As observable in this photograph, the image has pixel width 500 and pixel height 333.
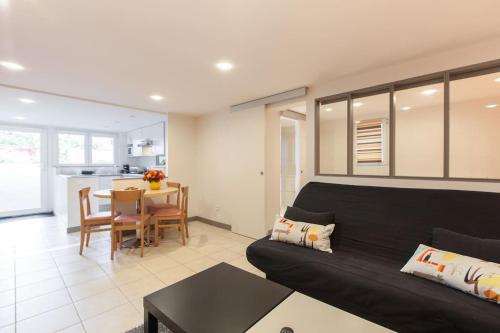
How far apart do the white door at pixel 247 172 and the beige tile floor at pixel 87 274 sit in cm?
30

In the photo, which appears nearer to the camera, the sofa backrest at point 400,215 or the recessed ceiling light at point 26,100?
the sofa backrest at point 400,215

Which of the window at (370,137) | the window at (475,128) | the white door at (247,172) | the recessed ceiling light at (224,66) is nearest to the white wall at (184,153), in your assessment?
the white door at (247,172)

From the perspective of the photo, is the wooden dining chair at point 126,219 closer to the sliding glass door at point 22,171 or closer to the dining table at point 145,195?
the dining table at point 145,195

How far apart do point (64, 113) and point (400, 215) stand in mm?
5521

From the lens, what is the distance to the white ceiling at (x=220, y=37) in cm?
147

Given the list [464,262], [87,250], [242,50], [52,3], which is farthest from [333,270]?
[87,250]

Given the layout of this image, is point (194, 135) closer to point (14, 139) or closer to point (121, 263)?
point (121, 263)

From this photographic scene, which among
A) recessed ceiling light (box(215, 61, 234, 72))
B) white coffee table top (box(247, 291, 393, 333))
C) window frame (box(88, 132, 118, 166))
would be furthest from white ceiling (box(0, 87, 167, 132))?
white coffee table top (box(247, 291, 393, 333))

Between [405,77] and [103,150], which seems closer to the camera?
[405,77]

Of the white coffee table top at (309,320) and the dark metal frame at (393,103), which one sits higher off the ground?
the dark metal frame at (393,103)

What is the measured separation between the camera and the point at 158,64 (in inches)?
90.5

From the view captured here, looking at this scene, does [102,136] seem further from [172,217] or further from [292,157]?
[292,157]

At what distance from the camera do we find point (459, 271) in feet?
4.70

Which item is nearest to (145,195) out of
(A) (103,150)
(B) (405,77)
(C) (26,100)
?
(C) (26,100)
